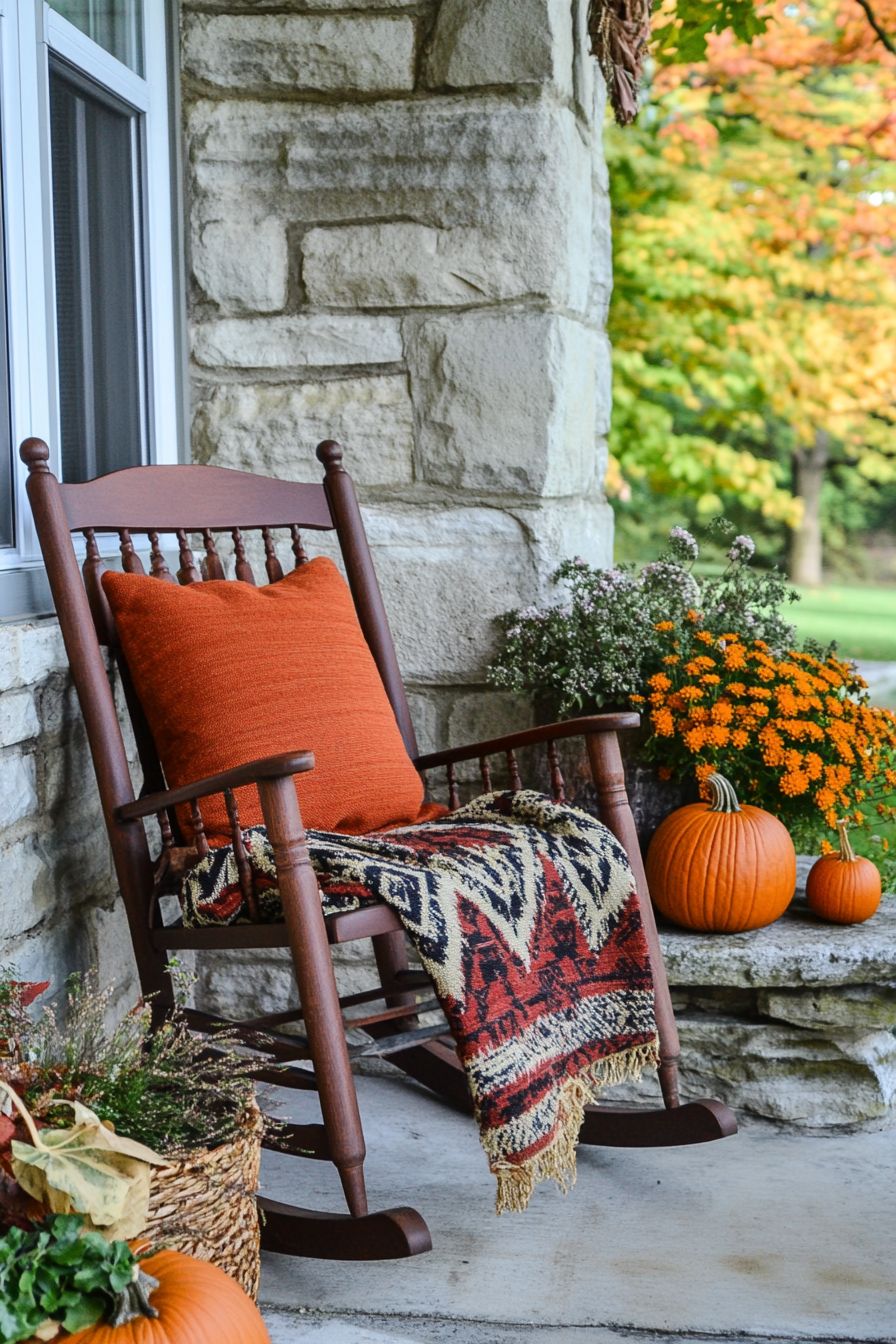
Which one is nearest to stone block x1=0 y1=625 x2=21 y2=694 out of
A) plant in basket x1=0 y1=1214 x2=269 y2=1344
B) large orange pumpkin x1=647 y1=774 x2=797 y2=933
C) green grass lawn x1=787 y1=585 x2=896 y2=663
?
plant in basket x1=0 y1=1214 x2=269 y2=1344

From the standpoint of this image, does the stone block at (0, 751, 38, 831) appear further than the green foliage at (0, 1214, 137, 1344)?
Yes

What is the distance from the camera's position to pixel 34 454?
5.89 feet

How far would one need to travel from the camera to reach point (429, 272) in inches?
92.7

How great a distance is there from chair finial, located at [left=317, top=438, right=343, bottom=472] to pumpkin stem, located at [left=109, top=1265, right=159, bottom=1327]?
4.64ft

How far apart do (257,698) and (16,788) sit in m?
0.36

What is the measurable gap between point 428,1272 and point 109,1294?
61 centimetres

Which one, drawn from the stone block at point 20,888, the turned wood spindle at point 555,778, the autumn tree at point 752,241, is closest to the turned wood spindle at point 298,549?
the turned wood spindle at point 555,778

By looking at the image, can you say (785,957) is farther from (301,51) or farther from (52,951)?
(301,51)

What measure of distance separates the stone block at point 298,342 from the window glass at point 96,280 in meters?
0.15

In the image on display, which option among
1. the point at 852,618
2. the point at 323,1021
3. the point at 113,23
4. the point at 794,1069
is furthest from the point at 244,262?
the point at 852,618

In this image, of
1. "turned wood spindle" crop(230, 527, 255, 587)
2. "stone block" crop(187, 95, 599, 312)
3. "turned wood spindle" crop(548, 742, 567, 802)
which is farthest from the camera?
"stone block" crop(187, 95, 599, 312)

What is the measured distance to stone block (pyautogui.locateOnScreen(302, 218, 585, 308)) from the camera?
2.32 m

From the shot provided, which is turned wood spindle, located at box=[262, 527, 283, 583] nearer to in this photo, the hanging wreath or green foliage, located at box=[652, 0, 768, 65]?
the hanging wreath

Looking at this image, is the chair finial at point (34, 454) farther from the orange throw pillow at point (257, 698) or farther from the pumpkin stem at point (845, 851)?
the pumpkin stem at point (845, 851)
